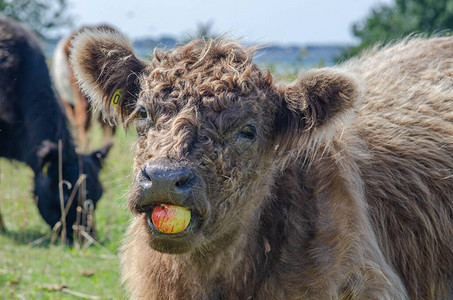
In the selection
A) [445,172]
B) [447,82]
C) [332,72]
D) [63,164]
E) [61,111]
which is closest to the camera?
[332,72]

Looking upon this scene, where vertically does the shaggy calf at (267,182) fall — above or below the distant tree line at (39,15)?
above

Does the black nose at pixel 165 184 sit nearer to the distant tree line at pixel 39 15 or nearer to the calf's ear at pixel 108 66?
the calf's ear at pixel 108 66

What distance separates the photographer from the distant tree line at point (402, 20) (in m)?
24.6

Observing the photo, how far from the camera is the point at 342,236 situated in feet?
12.8

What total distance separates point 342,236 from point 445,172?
3.86 feet

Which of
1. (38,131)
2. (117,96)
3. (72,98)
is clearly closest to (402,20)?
(72,98)

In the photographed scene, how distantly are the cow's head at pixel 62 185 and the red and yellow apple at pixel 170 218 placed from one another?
16.6 feet

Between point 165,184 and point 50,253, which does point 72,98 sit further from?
point 165,184

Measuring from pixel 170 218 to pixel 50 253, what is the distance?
15.2 ft

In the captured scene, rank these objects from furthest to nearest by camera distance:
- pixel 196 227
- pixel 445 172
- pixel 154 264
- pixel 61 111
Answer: pixel 61 111, pixel 445 172, pixel 154 264, pixel 196 227

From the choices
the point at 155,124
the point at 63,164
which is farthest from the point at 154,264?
the point at 63,164

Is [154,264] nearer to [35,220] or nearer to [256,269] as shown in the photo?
[256,269]

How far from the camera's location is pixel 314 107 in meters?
3.80

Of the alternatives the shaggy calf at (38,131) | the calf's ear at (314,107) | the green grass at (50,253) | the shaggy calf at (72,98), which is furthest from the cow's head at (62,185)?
the calf's ear at (314,107)
